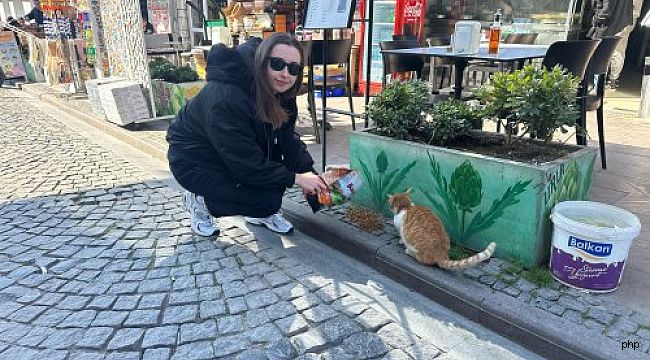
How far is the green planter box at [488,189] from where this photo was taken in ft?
8.97

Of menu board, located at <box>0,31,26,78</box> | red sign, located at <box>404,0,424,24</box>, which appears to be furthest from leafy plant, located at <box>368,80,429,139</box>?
menu board, located at <box>0,31,26,78</box>

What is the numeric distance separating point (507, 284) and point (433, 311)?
457mm

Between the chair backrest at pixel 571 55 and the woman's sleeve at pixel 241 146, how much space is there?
7.94 ft

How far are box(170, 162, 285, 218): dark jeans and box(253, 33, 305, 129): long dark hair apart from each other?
53 cm

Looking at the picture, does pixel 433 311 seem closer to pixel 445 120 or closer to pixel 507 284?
pixel 507 284

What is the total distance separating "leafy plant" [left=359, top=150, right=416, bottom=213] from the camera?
3.44m

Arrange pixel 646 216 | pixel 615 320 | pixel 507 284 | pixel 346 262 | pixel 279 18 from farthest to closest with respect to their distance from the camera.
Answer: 1. pixel 279 18
2. pixel 646 216
3. pixel 346 262
4. pixel 507 284
5. pixel 615 320

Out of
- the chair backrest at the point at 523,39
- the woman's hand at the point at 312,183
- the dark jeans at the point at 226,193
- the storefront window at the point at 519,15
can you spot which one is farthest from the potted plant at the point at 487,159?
the storefront window at the point at 519,15

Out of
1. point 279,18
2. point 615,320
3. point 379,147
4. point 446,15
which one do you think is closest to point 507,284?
point 615,320

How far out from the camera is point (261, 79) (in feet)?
9.93

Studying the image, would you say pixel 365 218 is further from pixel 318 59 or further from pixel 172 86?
pixel 172 86

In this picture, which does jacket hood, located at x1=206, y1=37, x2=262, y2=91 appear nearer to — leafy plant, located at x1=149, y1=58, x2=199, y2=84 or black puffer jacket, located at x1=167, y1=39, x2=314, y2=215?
black puffer jacket, located at x1=167, y1=39, x2=314, y2=215

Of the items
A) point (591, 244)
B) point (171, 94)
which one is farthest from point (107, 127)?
point (591, 244)

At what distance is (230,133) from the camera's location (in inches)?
118
